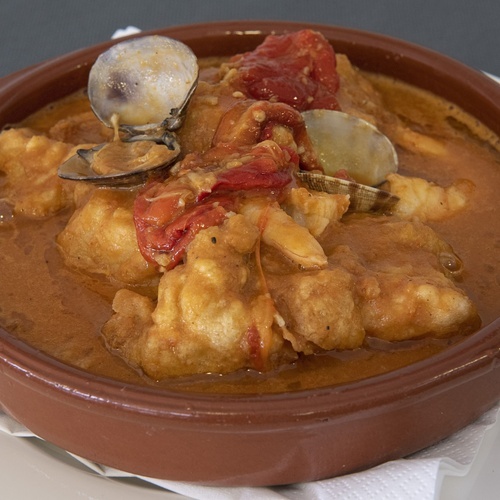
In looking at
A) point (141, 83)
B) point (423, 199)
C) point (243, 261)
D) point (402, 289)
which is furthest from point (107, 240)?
point (423, 199)

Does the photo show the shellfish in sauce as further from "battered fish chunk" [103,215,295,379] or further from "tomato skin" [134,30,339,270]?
"battered fish chunk" [103,215,295,379]

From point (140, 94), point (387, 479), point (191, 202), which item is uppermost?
point (140, 94)

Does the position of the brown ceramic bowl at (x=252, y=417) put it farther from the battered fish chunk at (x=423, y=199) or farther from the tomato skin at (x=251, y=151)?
the battered fish chunk at (x=423, y=199)

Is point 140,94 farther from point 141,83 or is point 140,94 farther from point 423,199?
point 423,199

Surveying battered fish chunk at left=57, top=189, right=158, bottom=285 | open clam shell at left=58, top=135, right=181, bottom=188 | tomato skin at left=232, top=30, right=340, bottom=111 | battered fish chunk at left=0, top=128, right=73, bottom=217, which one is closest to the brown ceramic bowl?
battered fish chunk at left=57, top=189, right=158, bottom=285

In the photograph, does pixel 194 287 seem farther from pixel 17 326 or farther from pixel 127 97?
pixel 127 97
